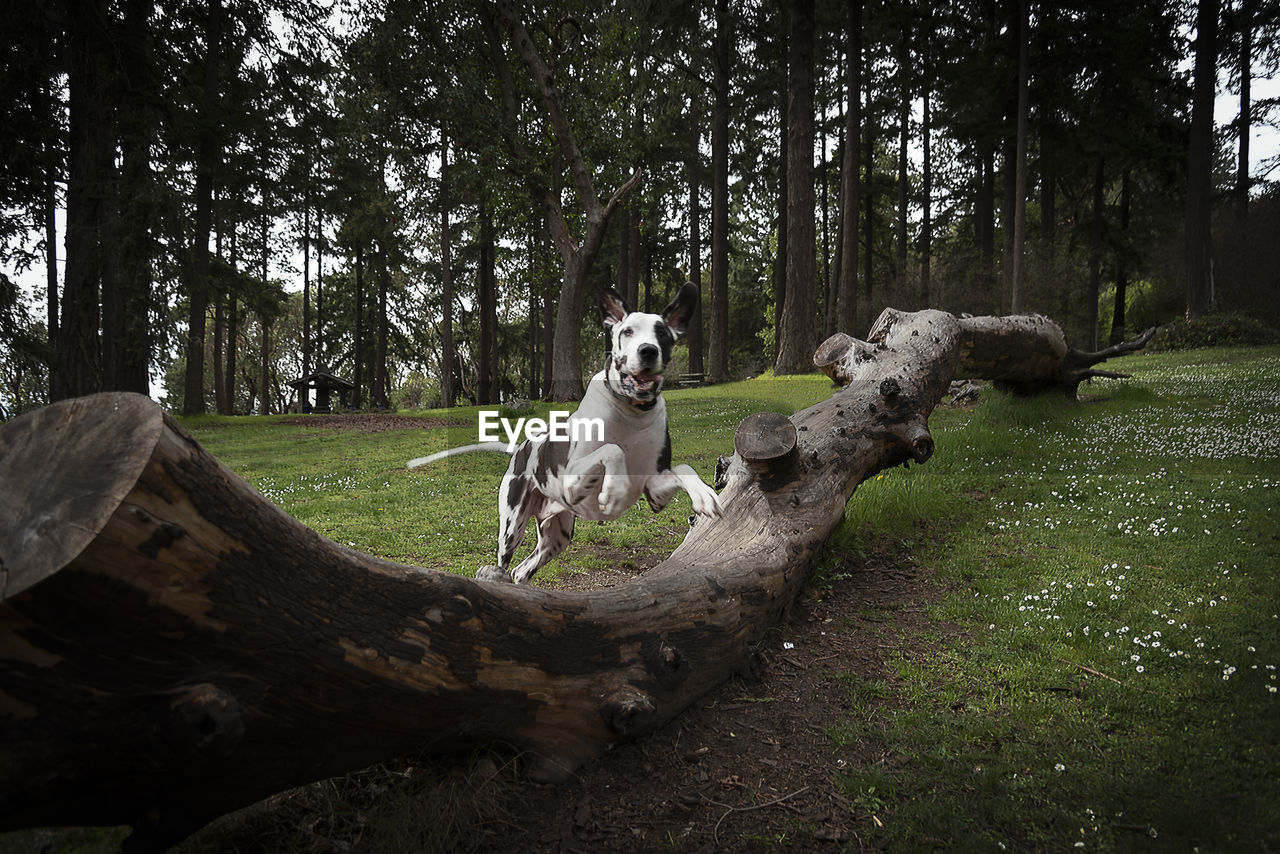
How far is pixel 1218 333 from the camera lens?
2127 centimetres

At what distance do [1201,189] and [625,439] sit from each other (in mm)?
→ 28809

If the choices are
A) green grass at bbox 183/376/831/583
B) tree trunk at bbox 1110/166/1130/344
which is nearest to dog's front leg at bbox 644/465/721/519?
green grass at bbox 183/376/831/583

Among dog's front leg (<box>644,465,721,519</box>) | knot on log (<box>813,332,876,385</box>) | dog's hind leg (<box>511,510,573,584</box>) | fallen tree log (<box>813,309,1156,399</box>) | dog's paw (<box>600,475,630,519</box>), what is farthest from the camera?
fallen tree log (<box>813,309,1156,399</box>)

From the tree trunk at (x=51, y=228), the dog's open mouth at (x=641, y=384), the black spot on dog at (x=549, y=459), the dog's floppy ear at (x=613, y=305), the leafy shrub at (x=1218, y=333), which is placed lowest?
the black spot on dog at (x=549, y=459)

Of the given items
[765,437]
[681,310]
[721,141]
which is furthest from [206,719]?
[721,141]

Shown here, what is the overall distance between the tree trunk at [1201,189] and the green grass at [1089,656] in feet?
58.0

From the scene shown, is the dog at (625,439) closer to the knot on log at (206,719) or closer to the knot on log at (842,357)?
the knot on log at (206,719)

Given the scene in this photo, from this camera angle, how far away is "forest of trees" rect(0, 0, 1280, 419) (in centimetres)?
585

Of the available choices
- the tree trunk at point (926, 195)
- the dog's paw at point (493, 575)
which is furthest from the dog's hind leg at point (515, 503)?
the tree trunk at point (926, 195)

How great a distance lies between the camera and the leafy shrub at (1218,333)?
67.1ft

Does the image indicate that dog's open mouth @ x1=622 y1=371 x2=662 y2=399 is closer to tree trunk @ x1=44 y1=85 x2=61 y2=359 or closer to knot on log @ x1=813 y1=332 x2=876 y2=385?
knot on log @ x1=813 y1=332 x2=876 y2=385

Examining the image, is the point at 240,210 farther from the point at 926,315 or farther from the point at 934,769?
the point at 934,769

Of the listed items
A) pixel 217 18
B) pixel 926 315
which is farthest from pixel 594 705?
pixel 217 18

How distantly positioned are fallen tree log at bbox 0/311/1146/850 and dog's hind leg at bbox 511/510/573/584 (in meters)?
0.51
